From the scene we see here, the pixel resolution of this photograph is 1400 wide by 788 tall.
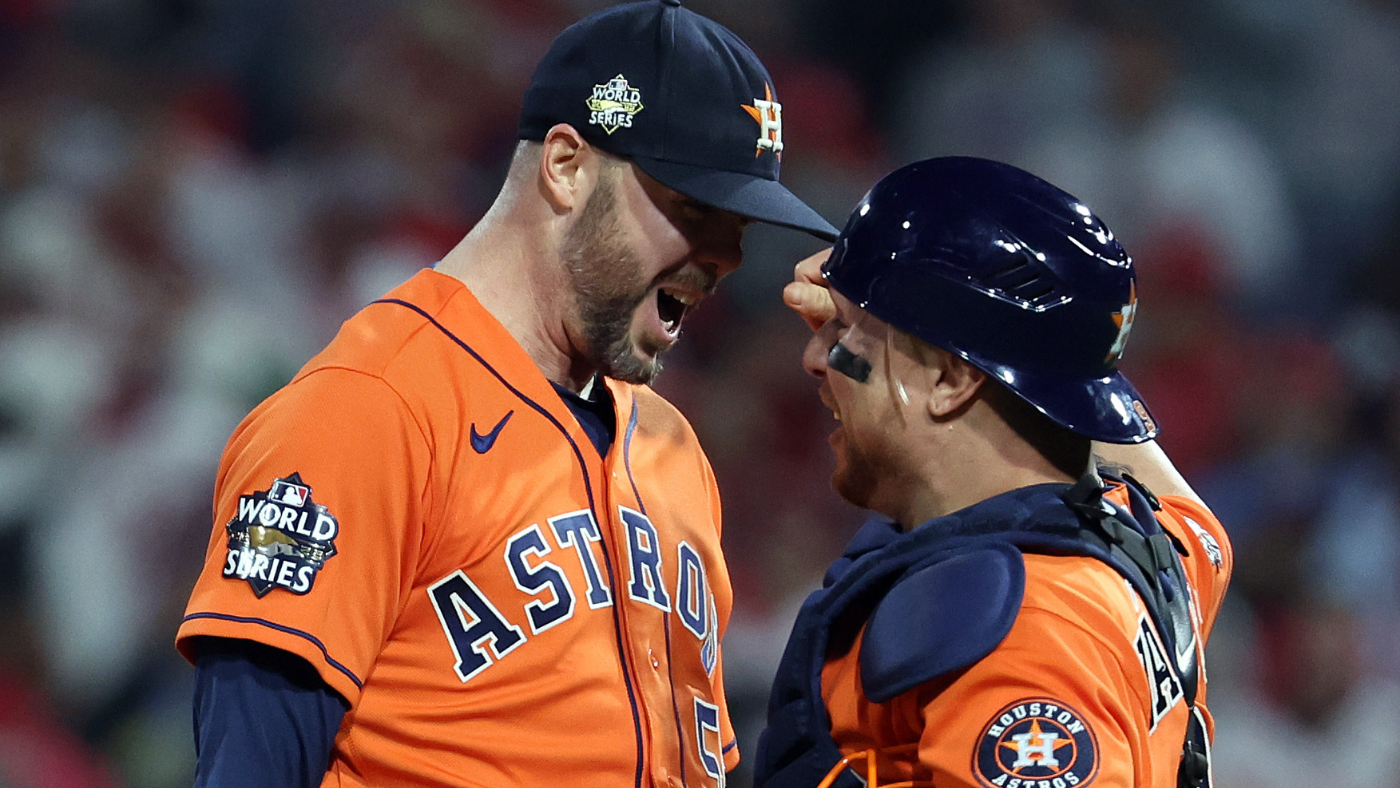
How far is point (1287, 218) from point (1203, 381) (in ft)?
2.51

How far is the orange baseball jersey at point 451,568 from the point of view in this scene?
1.54 meters

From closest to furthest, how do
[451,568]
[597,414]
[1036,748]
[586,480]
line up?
[1036,748] → [451,568] → [586,480] → [597,414]

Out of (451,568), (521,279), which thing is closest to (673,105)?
(521,279)

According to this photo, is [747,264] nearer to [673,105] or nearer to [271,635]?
A: [673,105]

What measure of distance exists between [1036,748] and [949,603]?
0.16 meters

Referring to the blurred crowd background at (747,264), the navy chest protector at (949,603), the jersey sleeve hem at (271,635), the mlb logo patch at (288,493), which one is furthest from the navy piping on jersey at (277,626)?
the blurred crowd background at (747,264)

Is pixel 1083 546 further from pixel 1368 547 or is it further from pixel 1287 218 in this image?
pixel 1287 218

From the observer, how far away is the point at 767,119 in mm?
1934

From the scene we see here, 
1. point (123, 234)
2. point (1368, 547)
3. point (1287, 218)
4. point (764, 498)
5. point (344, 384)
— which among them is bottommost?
point (1368, 547)

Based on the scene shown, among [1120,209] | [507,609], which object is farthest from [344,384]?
[1120,209]

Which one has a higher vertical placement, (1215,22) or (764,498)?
(1215,22)

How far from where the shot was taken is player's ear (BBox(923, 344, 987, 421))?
1547mm

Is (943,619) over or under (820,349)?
under

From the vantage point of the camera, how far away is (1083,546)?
1.47 meters
